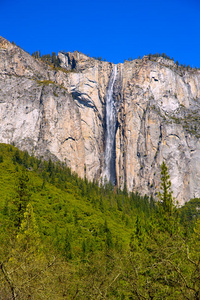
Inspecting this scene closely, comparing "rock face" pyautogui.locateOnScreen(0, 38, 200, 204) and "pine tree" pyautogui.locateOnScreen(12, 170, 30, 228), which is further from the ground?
"rock face" pyautogui.locateOnScreen(0, 38, 200, 204)

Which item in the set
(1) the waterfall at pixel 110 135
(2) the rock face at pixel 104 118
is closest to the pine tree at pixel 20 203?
(2) the rock face at pixel 104 118

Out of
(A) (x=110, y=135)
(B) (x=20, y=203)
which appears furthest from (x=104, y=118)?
(B) (x=20, y=203)

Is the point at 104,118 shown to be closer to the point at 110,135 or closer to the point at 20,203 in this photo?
the point at 110,135

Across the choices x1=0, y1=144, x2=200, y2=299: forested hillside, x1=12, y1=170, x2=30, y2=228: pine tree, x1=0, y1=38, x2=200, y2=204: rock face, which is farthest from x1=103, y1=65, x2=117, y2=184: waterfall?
x1=12, y1=170, x2=30, y2=228: pine tree

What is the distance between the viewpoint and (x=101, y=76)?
199 meters

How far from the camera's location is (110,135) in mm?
189500

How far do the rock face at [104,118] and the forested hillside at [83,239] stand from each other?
16.4 meters

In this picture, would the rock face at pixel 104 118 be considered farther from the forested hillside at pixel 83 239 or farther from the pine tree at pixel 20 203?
the pine tree at pixel 20 203

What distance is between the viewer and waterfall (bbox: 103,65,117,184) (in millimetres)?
181125

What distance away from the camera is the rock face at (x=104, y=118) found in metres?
167

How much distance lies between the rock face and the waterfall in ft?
5.75

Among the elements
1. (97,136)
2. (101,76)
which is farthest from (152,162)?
(101,76)

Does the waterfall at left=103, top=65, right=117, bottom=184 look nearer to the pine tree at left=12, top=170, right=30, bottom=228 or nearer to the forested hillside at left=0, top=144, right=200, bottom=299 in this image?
the forested hillside at left=0, top=144, right=200, bottom=299

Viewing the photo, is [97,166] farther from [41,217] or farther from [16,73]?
[41,217]
